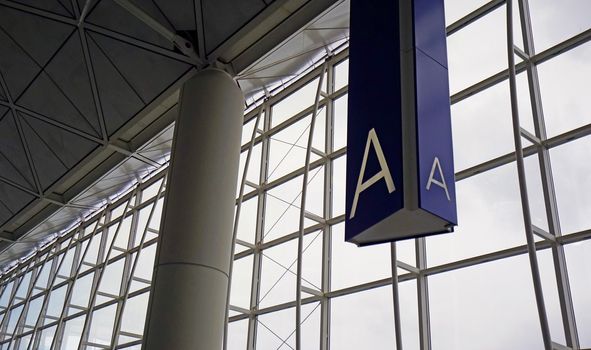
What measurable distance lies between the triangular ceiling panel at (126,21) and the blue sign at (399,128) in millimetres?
5652

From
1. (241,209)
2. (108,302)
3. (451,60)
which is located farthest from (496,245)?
(108,302)

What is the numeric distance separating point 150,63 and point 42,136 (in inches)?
213

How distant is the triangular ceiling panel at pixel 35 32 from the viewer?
12.5 m

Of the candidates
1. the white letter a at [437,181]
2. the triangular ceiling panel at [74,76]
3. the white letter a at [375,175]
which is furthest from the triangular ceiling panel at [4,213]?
the white letter a at [437,181]

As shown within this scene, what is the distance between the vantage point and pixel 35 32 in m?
12.9

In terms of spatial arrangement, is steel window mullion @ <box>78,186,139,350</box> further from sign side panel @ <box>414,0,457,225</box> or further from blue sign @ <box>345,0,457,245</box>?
sign side panel @ <box>414,0,457,225</box>

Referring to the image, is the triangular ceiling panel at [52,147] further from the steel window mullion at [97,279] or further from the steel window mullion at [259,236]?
the steel window mullion at [97,279]

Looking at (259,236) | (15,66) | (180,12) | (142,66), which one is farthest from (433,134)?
(259,236)

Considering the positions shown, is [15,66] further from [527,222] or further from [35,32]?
[527,222]

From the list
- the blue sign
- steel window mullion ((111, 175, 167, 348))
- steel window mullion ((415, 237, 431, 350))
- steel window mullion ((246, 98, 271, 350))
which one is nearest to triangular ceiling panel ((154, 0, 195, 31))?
the blue sign

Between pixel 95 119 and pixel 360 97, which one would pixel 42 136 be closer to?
pixel 95 119

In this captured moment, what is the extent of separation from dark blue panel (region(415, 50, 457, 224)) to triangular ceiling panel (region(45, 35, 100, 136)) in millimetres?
8743

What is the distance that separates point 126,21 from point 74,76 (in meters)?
2.53

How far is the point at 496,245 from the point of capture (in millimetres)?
11602
